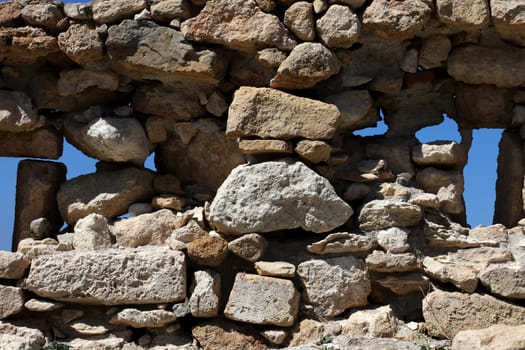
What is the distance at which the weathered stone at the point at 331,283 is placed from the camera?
4.33 meters

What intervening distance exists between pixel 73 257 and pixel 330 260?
1714 millimetres

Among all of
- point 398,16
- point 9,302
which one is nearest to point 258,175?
point 398,16

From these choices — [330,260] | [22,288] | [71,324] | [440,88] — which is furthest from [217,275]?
[440,88]

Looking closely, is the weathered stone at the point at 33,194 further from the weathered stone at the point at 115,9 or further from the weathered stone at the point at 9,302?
the weathered stone at the point at 115,9

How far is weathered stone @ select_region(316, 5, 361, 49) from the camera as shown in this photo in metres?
4.58

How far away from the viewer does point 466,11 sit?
4.54 m

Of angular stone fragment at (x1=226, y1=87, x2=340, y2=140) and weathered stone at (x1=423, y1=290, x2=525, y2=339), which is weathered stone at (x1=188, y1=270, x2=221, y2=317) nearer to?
angular stone fragment at (x1=226, y1=87, x2=340, y2=140)

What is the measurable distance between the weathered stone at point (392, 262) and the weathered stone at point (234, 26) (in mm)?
1587

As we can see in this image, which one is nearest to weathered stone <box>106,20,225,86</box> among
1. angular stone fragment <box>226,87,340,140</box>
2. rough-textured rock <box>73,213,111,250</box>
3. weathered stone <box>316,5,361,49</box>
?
angular stone fragment <box>226,87,340,140</box>

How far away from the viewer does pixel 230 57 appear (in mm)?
4910

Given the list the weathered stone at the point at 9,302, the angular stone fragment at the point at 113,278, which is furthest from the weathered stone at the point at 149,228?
the weathered stone at the point at 9,302

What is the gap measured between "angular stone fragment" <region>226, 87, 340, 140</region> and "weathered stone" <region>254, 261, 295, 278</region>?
0.86 metres

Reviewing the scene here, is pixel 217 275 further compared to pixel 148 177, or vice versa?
pixel 148 177

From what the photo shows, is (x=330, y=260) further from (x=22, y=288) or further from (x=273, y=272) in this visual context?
(x=22, y=288)
